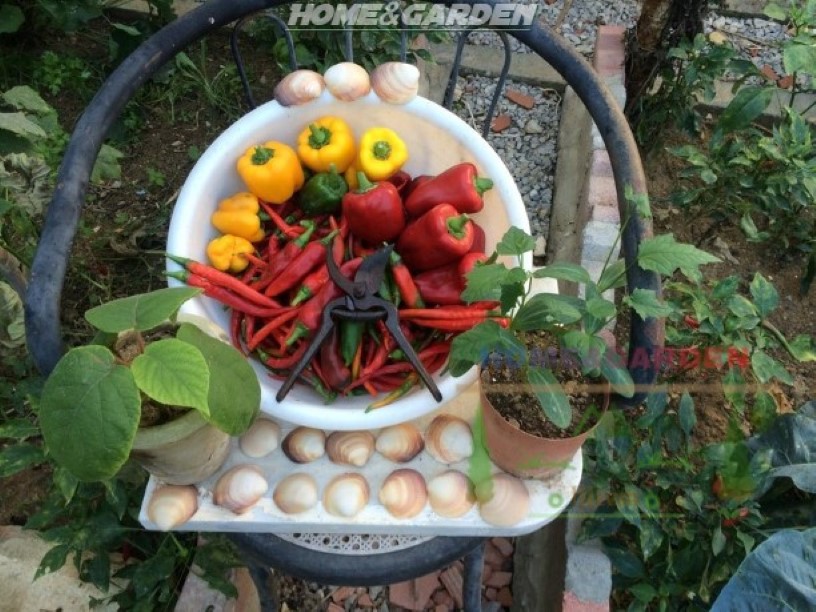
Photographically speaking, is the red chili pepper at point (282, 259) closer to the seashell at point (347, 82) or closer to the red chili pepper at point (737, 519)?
the seashell at point (347, 82)

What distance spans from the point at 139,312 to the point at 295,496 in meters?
0.46

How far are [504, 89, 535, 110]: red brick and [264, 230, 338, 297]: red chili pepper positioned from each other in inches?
67.3

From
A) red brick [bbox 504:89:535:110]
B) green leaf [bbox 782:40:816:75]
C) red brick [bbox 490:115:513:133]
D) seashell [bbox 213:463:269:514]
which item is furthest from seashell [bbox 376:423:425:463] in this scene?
red brick [bbox 504:89:535:110]

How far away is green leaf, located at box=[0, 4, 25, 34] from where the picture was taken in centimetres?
222

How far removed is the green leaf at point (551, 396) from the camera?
95 centimetres

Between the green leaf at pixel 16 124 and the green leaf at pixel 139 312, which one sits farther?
the green leaf at pixel 16 124

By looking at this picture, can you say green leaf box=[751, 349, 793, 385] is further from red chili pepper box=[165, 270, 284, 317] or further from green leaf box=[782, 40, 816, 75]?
red chili pepper box=[165, 270, 284, 317]

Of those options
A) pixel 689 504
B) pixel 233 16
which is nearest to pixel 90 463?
pixel 233 16

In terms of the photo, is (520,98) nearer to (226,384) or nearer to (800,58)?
(800,58)

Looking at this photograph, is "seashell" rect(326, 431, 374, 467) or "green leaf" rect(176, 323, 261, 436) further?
"seashell" rect(326, 431, 374, 467)

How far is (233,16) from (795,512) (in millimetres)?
1598

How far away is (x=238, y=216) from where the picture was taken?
4.66 ft

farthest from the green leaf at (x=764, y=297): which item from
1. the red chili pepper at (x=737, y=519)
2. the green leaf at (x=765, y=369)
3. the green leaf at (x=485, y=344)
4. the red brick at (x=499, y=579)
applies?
the red brick at (x=499, y=579)

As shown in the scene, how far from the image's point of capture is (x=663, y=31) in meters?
2.19
